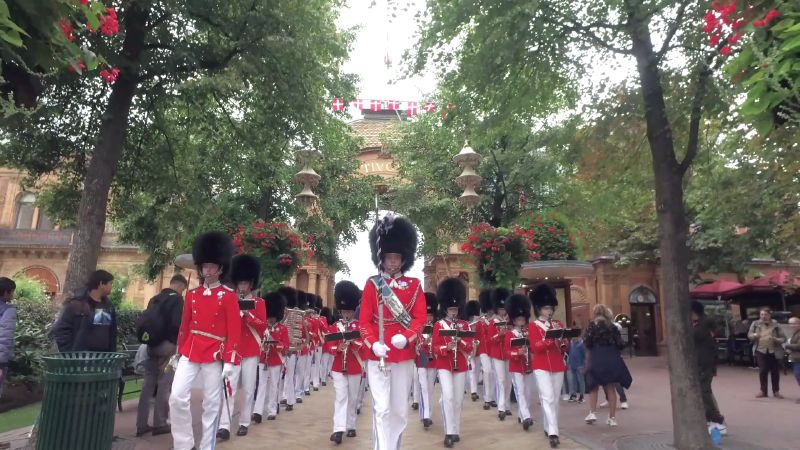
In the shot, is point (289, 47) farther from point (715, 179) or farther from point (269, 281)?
point (715, 179)

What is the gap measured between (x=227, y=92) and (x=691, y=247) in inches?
837

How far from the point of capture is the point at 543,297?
31.1 feet

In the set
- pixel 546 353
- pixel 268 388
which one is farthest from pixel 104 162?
pixel 546 353

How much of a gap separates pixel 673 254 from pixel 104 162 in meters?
9.34

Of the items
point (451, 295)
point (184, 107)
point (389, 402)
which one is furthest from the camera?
point (184, 107)

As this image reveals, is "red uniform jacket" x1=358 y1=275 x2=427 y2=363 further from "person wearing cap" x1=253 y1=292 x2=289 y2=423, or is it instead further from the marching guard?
"person wearing cap" x1=253 y1=292 x2=289 y2=423

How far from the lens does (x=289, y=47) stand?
10.5 meters

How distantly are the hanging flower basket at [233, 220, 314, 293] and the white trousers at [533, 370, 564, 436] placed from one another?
23.4 ft

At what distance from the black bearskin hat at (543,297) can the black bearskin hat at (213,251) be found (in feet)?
16.9

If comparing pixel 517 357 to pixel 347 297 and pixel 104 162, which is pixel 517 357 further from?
pixel 104 162

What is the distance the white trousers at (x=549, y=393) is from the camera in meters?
8.03

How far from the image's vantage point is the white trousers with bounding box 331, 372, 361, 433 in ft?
27.4

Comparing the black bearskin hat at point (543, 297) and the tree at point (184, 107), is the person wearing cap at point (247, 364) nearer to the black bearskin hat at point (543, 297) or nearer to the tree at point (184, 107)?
the tree at point (184, 107)

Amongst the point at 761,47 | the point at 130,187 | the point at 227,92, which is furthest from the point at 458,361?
the point at 130,187
